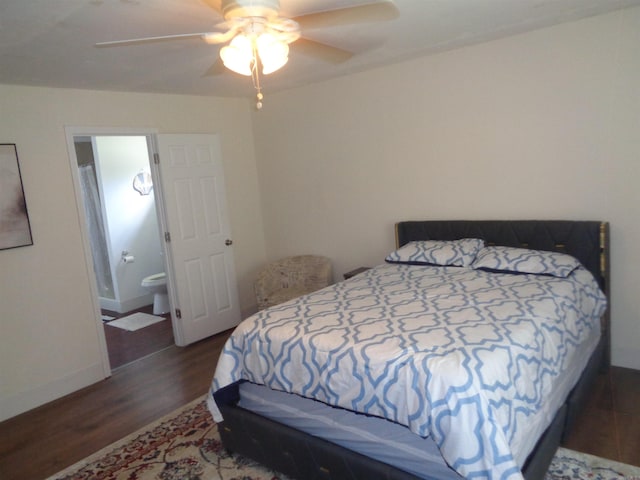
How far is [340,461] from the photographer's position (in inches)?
78.4

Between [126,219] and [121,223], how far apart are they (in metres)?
0.09

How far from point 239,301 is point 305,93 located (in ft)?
7.61

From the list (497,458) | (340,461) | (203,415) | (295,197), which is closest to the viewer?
(497,458)

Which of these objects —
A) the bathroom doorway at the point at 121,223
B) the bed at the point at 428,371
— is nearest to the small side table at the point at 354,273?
the bed at the point at 428,371

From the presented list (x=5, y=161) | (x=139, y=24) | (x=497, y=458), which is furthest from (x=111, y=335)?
(x=497, y=458)

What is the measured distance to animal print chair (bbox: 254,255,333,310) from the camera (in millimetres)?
4262

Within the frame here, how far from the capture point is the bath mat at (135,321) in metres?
5.14

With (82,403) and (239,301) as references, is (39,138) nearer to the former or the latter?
(82,403)

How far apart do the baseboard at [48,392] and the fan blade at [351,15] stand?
325 centimetres

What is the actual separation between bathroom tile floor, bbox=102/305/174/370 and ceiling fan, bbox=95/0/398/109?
3161mm

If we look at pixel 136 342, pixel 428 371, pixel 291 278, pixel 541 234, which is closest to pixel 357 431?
pixel 428 371

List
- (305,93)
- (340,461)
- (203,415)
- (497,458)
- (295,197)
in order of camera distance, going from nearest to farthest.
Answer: (497,458)
(340,461)
(203,415)
(305,93)
(295,197)

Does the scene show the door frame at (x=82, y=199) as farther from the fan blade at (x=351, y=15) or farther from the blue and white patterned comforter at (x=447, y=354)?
the fan blade at (x=351, y=15)

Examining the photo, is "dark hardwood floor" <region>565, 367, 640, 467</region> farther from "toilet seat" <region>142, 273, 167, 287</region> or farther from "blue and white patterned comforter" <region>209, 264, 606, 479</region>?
"toilet seat" <region>142, 273, 167, 287</region>
